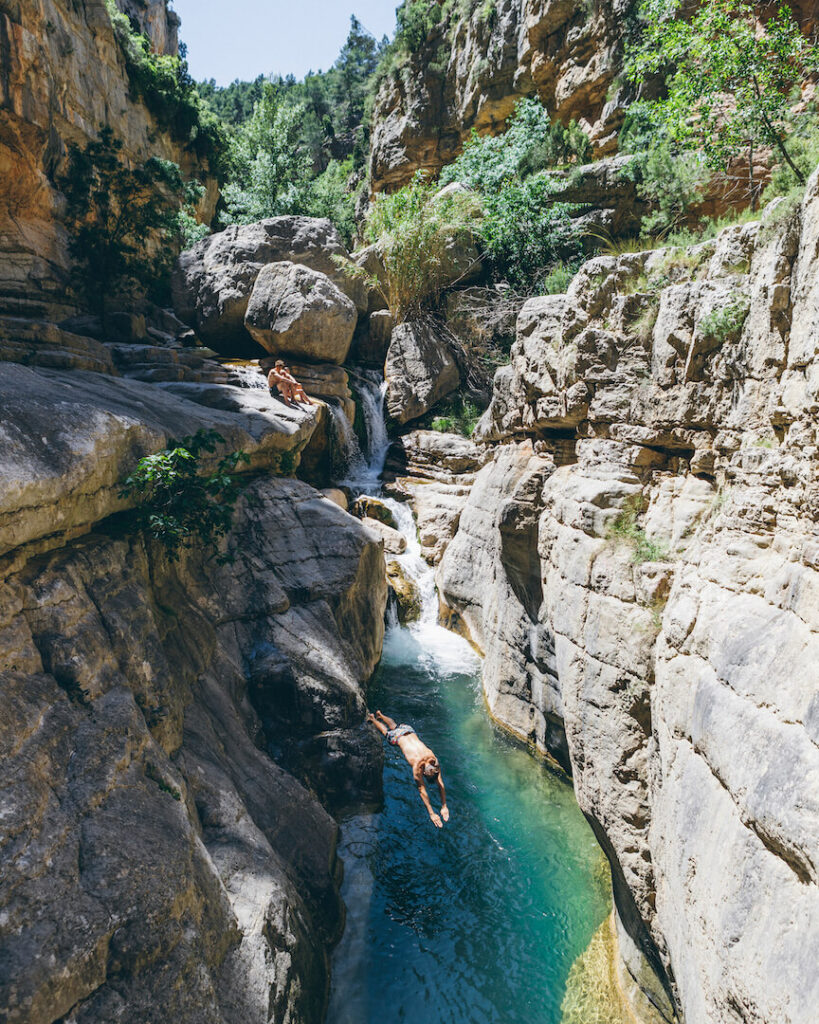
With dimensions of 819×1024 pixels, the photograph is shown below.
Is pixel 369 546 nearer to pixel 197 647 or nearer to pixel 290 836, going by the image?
pixel 197 647

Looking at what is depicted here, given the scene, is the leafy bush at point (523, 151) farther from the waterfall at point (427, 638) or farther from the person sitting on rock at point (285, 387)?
the waterfall at point (427, 638)

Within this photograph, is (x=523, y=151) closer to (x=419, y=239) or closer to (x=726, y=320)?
(x=419, y=239)

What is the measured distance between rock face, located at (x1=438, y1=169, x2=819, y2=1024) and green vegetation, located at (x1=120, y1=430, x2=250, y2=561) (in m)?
4.28

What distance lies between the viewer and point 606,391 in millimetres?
6668

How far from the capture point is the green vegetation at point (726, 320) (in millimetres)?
4988

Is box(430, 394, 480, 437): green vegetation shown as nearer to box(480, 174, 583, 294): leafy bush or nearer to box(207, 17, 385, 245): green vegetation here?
box(480, 174, 583, 294): leafy bush

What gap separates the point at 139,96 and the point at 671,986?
86.3ft

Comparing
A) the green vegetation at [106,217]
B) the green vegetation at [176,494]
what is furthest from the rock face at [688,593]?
the green vegetation at [106,217]

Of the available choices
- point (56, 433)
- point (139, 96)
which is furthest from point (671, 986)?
point (139, 96)

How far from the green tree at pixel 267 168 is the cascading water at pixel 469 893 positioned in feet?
65.8

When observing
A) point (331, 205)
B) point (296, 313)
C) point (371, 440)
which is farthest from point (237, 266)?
point (331, 205)

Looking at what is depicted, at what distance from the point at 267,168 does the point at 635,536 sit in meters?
22.5

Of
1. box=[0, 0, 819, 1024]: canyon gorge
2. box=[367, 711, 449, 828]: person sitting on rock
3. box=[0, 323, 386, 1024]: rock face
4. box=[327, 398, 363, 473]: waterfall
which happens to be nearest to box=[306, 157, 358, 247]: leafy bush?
box=[0, 0, 819, 1024]: canyon gorge

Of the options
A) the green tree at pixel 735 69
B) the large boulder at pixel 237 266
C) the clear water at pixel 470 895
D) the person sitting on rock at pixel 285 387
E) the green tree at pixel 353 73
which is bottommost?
the clear water at pixel 470 895
